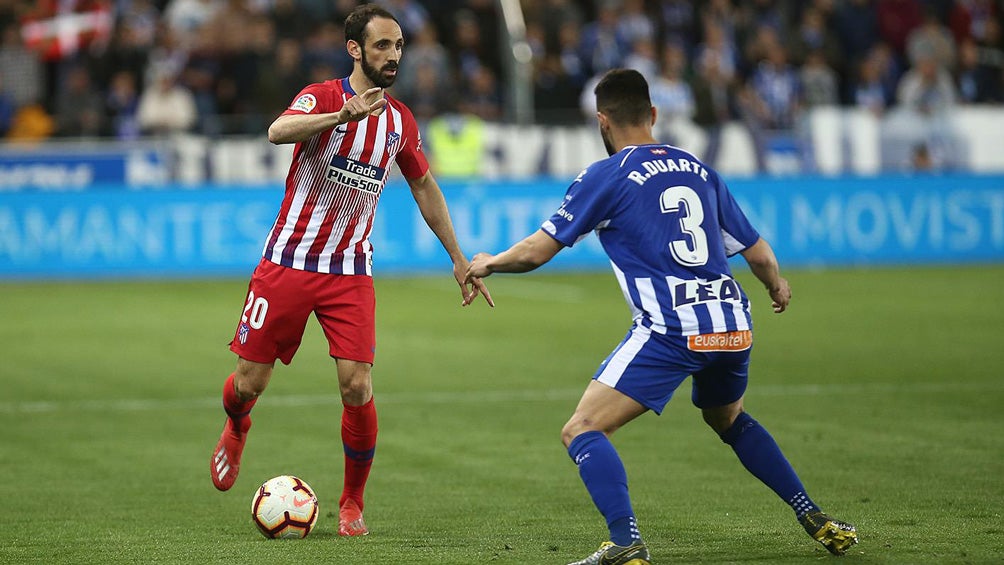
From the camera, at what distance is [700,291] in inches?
232

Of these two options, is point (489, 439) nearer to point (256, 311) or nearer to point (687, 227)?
point (256, 311)

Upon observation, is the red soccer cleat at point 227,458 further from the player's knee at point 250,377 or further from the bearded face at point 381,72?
the bearded face at point 381,72

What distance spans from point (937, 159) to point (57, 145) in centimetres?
1260

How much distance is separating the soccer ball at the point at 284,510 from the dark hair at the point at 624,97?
2.25 m

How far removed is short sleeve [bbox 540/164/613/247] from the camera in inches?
231

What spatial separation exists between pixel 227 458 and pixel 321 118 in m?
1.94

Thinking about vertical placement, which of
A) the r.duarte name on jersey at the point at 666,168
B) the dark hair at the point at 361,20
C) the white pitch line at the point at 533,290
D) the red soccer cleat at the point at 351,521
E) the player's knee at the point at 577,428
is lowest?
the white pitch line at the point at 533,290

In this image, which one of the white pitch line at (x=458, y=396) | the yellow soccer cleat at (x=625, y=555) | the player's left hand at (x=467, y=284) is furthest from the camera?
the white pitch line at (x=458, y=396)

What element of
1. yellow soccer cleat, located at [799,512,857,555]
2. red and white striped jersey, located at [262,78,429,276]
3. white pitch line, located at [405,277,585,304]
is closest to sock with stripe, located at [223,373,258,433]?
red and white striped jersey, located at [262,78,429,276]

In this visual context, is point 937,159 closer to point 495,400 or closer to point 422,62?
point 422,62

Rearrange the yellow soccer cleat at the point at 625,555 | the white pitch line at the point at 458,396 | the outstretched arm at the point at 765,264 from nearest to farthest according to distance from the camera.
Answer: the yellow soccer cleat at the point at 625,555, the outstretched arm at the point at 765,264, the white pitch line at the point at 458,396

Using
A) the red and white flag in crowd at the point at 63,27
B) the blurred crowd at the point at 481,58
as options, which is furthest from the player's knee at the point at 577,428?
the red and white flag in crowd at the point at 63,27

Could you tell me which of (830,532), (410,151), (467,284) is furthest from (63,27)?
(830,532)

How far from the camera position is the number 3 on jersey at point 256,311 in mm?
6988
